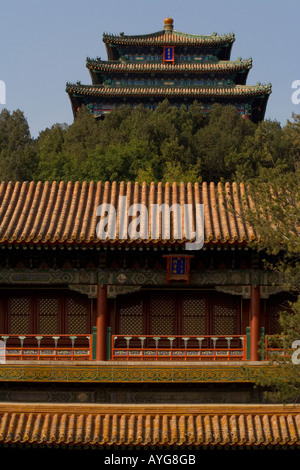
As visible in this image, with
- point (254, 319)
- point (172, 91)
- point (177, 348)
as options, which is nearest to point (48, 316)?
point (177, 348)

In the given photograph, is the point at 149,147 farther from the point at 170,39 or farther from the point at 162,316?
the point at 162,316

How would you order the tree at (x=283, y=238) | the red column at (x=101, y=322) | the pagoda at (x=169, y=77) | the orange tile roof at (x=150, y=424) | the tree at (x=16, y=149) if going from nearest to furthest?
the tree at (x=283, y=238) < the orange tile roof at (x=150, y=424) < the red column at (x=101, y=322) < the tree at (x=16, y=149) < the pagoda at (x=169, y=77)

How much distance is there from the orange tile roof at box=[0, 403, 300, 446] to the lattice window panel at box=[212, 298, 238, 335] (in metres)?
2.30

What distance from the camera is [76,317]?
63.8ft

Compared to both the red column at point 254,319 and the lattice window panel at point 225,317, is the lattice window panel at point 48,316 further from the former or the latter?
the red column at point 254,319

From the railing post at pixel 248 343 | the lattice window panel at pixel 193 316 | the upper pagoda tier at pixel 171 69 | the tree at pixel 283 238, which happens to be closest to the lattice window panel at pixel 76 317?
the lattice window panel at pixel 193 316

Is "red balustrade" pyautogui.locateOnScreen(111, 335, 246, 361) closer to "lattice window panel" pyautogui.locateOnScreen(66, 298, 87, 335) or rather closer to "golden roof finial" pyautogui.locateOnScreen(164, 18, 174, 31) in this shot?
"lattice window panel" pyautogui.locateOnScreen(66, 298, 87, 335)

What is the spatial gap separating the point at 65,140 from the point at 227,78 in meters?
18.3

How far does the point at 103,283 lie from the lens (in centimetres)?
1869

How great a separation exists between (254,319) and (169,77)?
162 feet

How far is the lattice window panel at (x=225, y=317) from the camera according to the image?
63.6 feet

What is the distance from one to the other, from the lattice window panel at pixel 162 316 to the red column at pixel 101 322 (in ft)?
4.53
